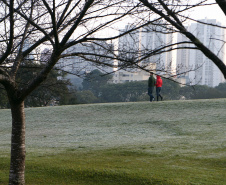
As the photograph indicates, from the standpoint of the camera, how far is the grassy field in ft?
28.0

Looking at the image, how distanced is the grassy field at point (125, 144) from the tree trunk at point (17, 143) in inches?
51.3

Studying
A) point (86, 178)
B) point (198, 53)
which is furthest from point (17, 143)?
point (198, 53)

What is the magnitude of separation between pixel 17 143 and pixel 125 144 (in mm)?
8800

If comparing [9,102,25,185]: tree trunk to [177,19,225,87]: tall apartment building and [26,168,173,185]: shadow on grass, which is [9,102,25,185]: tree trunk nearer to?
[26,168,173,185]: shadow on grass

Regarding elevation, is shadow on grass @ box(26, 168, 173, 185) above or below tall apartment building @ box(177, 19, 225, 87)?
below

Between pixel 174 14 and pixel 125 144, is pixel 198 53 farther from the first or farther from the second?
pixel 174 14

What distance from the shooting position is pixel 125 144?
50.0 feet

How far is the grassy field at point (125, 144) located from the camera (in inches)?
336

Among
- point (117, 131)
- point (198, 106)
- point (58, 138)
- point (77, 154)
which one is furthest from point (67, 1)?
point (198, 106)

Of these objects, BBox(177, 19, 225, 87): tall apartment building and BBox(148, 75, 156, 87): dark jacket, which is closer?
BBox(177, 19, 225, 87): tall apartment building

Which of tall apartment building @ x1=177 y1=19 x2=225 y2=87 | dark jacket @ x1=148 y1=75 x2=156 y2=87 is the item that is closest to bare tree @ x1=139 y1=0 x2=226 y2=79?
tall apartment building @ x1=177 y1=19 x2=225 y2=87

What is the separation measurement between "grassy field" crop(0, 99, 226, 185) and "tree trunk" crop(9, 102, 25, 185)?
1.30 m

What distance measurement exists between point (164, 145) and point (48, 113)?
14.9 m

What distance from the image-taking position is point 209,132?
18.1m
